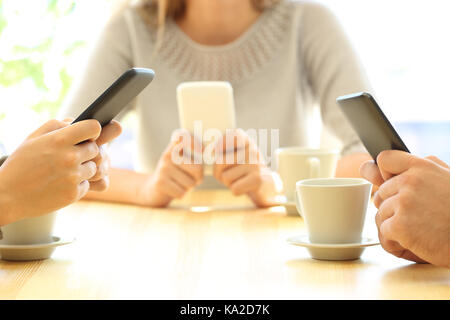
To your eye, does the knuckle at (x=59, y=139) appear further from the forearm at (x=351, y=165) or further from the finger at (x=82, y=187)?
the forearm at (x=351, y=165)

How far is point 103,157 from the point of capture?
1012 mm

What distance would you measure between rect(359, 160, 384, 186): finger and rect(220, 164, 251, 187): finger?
48 cm

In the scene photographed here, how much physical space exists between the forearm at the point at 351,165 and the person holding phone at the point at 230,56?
0.73 feet

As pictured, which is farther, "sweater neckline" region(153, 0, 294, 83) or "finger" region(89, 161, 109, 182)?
"sweater neckline" region(153, 0, 294, 83)

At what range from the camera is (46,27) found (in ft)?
11.7

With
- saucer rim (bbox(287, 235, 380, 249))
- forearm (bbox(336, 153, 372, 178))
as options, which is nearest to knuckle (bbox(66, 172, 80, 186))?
saucer rim (bbox(287, 235, 380, 249))

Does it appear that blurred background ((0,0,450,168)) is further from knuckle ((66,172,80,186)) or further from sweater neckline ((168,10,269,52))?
knuckle ((66,172,80,186))

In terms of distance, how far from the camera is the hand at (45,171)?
2.75 ft

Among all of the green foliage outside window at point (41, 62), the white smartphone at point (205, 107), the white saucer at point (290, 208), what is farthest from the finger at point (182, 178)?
the green foliage outside window at point (41, 62)

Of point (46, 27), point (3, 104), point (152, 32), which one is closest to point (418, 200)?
point (152, 32)

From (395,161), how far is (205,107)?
543 millimetres

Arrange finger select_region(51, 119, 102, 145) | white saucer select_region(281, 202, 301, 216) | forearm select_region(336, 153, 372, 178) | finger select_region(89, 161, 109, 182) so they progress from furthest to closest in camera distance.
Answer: forearm select_region(336, 153, 372, 178), white saucer select_region(281, 202, 301, 216), finger select_region(89, 161, 109, 182), finger select_region(51, 119, 102, 145)

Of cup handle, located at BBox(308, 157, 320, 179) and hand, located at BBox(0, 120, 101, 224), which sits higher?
hand, located at BBox(0, 120, 101, 224)

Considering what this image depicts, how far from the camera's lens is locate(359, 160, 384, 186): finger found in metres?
0.87
